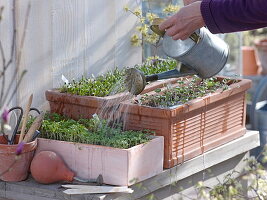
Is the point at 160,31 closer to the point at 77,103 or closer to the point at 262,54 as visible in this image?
the point at 77,103

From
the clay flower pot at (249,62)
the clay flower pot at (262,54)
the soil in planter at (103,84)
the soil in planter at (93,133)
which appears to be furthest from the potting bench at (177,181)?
the clay flower pot at (249,62)

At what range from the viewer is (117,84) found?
10.7 feet

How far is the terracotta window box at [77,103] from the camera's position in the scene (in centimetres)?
310

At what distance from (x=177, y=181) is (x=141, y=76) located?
509 mm

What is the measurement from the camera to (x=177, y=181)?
3156mm

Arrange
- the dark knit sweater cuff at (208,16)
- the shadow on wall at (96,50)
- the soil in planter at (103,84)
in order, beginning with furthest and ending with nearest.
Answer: the shadow on wall at (96,50) < the soil in planter at (103,84) < the dark knit sweater cuff at (208,16)

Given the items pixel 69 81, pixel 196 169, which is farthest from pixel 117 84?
pixel 196 169

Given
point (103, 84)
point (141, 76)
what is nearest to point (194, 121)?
point (141, 76)

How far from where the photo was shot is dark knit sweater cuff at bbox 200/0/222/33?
265cm

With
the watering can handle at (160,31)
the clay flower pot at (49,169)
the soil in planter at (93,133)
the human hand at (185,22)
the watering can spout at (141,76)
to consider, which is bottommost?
the clay flower pot at (49,169)

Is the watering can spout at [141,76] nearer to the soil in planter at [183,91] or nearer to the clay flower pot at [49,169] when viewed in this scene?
the soil in planter at [183,91]

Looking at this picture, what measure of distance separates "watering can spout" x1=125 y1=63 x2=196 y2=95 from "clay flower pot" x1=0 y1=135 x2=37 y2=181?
19.3 inches

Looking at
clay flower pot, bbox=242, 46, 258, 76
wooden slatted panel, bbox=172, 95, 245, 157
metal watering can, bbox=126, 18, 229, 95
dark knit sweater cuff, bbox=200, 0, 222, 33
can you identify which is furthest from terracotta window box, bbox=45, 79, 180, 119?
clay flower pot, bbox=242, 46, 258, 76

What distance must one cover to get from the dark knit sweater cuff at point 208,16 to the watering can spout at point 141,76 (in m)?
0.42
